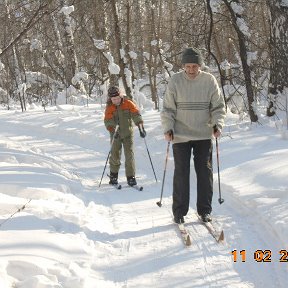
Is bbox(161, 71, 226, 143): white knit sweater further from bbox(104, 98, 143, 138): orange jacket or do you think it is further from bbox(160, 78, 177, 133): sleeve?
bbox(104, 98, 143, 138): orange jacket

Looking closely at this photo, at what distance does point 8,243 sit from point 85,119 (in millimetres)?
10828

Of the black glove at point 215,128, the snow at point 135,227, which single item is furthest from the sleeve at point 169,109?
the snow at point 135,227

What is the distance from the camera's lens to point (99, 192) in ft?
23.1

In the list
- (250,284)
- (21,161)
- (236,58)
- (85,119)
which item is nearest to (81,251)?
(250,284)

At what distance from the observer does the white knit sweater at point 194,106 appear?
4879mm

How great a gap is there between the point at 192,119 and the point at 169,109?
0.29 meters

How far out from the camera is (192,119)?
4.90 meters

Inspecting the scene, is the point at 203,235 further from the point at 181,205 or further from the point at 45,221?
the point at 45,221

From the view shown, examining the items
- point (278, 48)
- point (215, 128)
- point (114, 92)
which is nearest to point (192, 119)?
point (215, 128)

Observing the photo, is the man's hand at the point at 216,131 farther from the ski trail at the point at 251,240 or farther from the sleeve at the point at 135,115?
the sleeve at the point at 135,115

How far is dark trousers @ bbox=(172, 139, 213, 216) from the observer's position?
4.95m

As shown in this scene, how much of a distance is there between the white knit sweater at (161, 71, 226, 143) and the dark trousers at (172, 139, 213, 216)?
0.37ft
